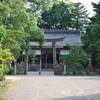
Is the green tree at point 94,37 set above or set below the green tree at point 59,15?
below

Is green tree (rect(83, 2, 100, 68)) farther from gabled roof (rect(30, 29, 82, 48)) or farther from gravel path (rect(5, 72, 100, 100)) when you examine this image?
gravel path (rect(5, 72, 100, 100))

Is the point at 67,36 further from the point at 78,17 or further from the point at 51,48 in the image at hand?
the point at 78,17

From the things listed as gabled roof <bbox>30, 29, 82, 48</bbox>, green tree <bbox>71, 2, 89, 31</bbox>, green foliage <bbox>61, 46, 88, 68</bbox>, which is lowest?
green foliage <bbox>61, 46, 88, 68</bbox>

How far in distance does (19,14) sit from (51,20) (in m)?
28.4

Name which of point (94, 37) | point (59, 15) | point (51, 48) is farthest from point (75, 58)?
point (59, 15)

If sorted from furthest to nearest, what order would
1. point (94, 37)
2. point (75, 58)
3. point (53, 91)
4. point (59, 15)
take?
point (59, 15) → point (94, 37) → point (75, 58) → point (53, 91)

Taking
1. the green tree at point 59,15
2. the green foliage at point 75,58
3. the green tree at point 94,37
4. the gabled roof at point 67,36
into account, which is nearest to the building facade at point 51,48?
the gabled roof at point 67,36

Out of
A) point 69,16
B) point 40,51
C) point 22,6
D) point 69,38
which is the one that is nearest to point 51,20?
point 69,16

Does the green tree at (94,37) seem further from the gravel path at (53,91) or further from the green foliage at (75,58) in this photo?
the gravel path at (53,91)

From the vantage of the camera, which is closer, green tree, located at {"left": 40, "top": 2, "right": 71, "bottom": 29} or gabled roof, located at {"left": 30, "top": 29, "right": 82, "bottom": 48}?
gabled roof, located at {"left": 30, "top": 29, "right": 82, "bottom": 48}

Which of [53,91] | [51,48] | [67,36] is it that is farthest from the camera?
[67,36]

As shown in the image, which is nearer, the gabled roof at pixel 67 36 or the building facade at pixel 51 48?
the building facade at pixel 51 48

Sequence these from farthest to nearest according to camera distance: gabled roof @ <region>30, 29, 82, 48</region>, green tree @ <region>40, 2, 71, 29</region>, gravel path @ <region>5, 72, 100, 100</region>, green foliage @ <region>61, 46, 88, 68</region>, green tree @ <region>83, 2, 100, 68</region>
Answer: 1. green tree @ <region>40, 2, 71, 29</region>
2. gabled roof @ <region>30, 29, 82, 48</region>
3. green tree @ <region>83, 2, 100, 68</region>
4. green foliage @ <region>61, 46, 88, 68</region>
5. gravel path @ <region>5, 72, 100, 100</region>

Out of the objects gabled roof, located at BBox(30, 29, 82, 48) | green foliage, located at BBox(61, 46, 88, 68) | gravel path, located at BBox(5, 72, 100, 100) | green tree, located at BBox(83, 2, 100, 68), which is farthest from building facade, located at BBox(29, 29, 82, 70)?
gravel path, located at BBox(5, 72, 100, 100)
